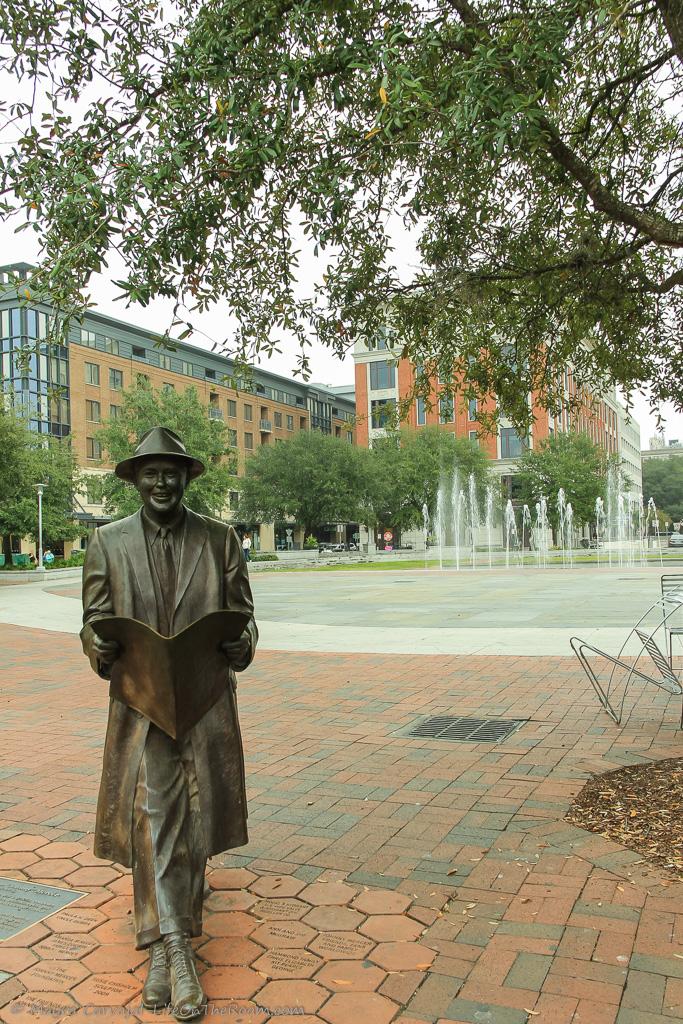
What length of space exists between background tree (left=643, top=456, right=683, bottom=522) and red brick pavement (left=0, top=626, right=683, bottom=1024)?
112 metres

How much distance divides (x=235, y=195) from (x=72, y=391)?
5435 centimetres

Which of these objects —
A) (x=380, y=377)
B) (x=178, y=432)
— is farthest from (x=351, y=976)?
(x=380, y=377)

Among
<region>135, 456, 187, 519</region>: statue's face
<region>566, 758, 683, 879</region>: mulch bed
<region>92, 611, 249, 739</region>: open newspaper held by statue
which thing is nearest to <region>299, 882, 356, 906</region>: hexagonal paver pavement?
<region>92, 611, 249, 739</region>: open newspaper held by statue

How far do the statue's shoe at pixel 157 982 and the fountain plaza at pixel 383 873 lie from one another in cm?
8

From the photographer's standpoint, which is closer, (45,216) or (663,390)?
(45,216)

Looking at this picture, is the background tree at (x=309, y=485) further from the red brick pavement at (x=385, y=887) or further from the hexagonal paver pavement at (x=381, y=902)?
the hexagonal paver pavement at (x=381, y=902)

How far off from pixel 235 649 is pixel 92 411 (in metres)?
58.3

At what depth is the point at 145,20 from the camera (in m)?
5.25

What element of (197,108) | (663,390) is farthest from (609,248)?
(197,108)

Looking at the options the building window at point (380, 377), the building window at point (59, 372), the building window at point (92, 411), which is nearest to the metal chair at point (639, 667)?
the building window at point (59, 372)

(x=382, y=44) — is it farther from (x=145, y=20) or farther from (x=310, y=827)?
(x=310, y=827)

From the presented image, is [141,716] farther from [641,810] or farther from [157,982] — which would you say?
[641,810]

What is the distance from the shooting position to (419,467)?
186 feet

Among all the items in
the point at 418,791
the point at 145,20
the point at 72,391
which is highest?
the point at 72,391
